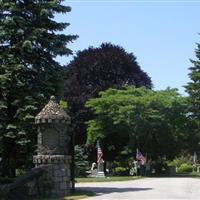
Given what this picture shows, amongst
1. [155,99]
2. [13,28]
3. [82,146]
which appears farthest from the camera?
[82,146]

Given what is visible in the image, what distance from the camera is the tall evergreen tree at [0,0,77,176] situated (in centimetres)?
2764

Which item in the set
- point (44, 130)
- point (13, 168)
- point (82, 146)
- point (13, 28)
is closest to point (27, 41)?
point (13, 28)

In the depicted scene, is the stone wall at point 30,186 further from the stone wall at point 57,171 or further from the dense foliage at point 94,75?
the dense foliage at point 94,75

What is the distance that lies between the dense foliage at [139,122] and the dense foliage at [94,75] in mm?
2234

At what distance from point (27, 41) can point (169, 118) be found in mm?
31814

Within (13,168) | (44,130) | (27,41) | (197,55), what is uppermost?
(197,55)

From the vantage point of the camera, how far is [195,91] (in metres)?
62.4

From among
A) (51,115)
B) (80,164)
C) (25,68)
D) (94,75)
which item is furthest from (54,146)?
(94,75)

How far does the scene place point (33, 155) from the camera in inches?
1096

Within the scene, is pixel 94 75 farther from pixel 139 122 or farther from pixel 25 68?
pixel 25 68

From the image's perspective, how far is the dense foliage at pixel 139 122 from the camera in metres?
55.5

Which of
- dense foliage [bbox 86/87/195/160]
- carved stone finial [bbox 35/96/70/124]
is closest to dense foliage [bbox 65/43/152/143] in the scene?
dense foliage [bbox 86/87/195/160]

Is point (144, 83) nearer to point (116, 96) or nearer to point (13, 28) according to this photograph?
point (116, 96)

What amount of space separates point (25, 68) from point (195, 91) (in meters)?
36.8
